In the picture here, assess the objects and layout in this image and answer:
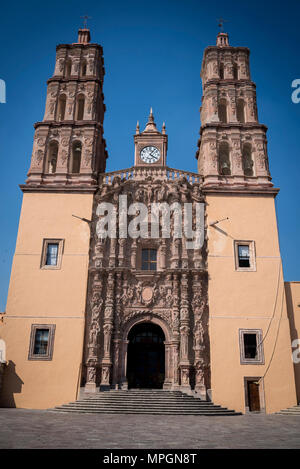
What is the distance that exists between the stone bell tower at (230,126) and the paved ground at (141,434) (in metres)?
13.7

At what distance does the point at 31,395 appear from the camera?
60.1 ft

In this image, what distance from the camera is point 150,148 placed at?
25.0 meters


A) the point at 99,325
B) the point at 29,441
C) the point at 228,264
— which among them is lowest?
the point at 29,441

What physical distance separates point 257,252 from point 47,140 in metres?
14.0

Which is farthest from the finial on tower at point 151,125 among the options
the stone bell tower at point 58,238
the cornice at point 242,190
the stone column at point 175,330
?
the stone column at point 175,330

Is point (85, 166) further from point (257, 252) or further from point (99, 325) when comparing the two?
point (257, 252)

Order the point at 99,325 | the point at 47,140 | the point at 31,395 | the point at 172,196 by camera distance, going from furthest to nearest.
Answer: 1. the point at 47,140
2. the point at 172,196
3. the point at 99,325
4. the point at 31,395

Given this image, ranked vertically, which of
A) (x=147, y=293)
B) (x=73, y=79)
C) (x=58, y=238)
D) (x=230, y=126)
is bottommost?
(x=147, y=293)

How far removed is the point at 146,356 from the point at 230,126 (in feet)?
47.2

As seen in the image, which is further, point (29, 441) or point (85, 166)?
point (85, 166)

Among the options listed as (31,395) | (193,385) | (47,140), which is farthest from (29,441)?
(47,140)

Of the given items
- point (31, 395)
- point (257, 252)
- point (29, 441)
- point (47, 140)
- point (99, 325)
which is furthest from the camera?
point (47, 140)

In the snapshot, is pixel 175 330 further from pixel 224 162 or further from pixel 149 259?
pixel 224 162

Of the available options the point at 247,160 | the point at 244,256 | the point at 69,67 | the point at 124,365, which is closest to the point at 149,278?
the point at 124,365
